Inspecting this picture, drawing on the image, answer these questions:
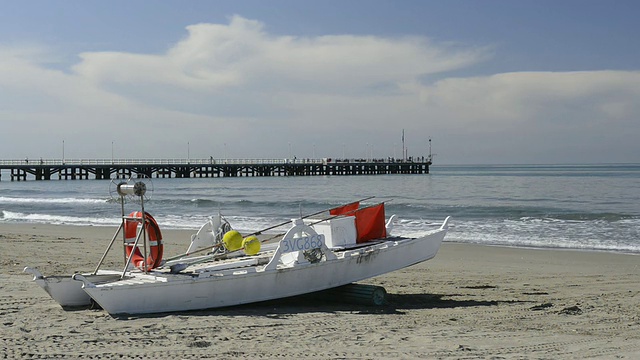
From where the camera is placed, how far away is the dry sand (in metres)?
5.70

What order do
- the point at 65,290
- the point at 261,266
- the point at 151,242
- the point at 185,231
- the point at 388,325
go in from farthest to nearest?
the point at 185,231
the point at 261,266
the point at 151,242
the point at 65,290
the point at 388,325

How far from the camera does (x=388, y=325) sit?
6762 mm

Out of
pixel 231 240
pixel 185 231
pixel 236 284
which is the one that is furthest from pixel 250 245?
pixel 185 231

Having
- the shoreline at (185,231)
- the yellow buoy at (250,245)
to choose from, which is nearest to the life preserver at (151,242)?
the yellow buoy at (250,245)

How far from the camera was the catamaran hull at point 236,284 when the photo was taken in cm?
701

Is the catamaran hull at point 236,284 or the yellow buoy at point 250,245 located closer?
the catamaran hull at point 236,284

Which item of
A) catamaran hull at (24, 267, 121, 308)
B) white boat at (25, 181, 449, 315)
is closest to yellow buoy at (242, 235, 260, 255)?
white boat at (25, 181, 449, 315)

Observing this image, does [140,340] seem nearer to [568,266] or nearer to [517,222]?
[568,266]

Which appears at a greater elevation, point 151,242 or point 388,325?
point 151,242

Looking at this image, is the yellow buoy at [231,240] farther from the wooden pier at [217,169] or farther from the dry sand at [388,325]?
the wooden pier at [217,169]

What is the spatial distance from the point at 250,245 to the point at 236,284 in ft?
4.15

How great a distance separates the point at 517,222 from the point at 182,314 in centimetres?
1573

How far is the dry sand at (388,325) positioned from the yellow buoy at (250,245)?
0.92 m

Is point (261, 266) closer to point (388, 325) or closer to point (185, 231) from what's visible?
point (388, 325)
